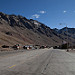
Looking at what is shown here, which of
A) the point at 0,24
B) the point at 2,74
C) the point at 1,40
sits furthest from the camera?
the point at 0,24

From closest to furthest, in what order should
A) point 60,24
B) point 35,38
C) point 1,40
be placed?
point 60,24
point 1,40
point 35,38

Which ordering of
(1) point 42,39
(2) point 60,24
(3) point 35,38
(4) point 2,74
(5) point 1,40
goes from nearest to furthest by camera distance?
1. (4) point 2,74
2. (2) point 60,24
3. (5) point 1,40
4. (3) point 35,38
5. (1) point 42,39

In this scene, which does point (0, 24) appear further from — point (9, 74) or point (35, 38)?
point (9, 74)

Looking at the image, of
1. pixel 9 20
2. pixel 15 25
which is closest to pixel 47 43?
pixel 15 25

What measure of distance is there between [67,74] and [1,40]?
110 metres

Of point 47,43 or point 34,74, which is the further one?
point 47,43

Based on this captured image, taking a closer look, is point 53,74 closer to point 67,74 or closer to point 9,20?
point 67,74

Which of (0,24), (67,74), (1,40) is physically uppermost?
(0,24)

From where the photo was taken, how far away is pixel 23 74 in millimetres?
8828

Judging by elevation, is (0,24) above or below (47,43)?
Result: above

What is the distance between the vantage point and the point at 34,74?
8.88 meters

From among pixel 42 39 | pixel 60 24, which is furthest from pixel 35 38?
pixel 60 24

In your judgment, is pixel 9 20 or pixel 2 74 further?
pixel 9 20

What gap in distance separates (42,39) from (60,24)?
454 ft
